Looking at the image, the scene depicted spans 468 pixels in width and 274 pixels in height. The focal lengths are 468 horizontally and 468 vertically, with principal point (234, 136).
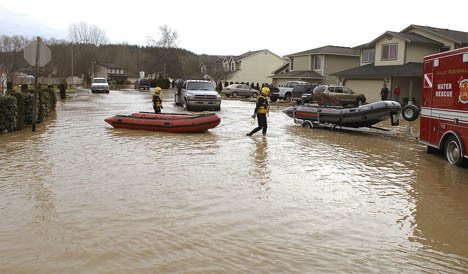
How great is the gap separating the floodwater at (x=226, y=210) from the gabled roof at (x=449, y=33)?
22.5 metres

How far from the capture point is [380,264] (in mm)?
4898

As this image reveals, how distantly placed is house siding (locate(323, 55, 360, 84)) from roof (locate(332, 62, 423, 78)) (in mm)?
8091

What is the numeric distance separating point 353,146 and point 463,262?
9072 millimetres

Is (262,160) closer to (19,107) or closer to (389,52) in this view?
(19,107)

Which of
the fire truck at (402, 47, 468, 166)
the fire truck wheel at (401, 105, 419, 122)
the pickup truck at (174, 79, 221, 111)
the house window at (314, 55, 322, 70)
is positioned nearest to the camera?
the fire truck at (402, 47, 468, 166)

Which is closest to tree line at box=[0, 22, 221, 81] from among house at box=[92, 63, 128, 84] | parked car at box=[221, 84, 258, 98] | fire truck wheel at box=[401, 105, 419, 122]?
house at box=[92, 63, 128, 84]

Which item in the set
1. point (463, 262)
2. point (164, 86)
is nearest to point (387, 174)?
point (463, 262)

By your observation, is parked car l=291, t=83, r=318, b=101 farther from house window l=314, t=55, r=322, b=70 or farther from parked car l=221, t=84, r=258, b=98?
house window l=314, t=55, r=322, b=70

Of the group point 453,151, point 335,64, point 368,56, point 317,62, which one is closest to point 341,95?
point 368,56

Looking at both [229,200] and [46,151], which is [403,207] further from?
[46,151]

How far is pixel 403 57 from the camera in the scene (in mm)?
33219

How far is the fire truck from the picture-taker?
10102 millimetres

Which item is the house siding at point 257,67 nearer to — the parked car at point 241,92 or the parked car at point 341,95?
the parked car at point 241,92

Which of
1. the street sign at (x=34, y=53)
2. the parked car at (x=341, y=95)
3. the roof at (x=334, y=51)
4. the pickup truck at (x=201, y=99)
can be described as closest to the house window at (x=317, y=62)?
the roof at (x=334, y=51)
